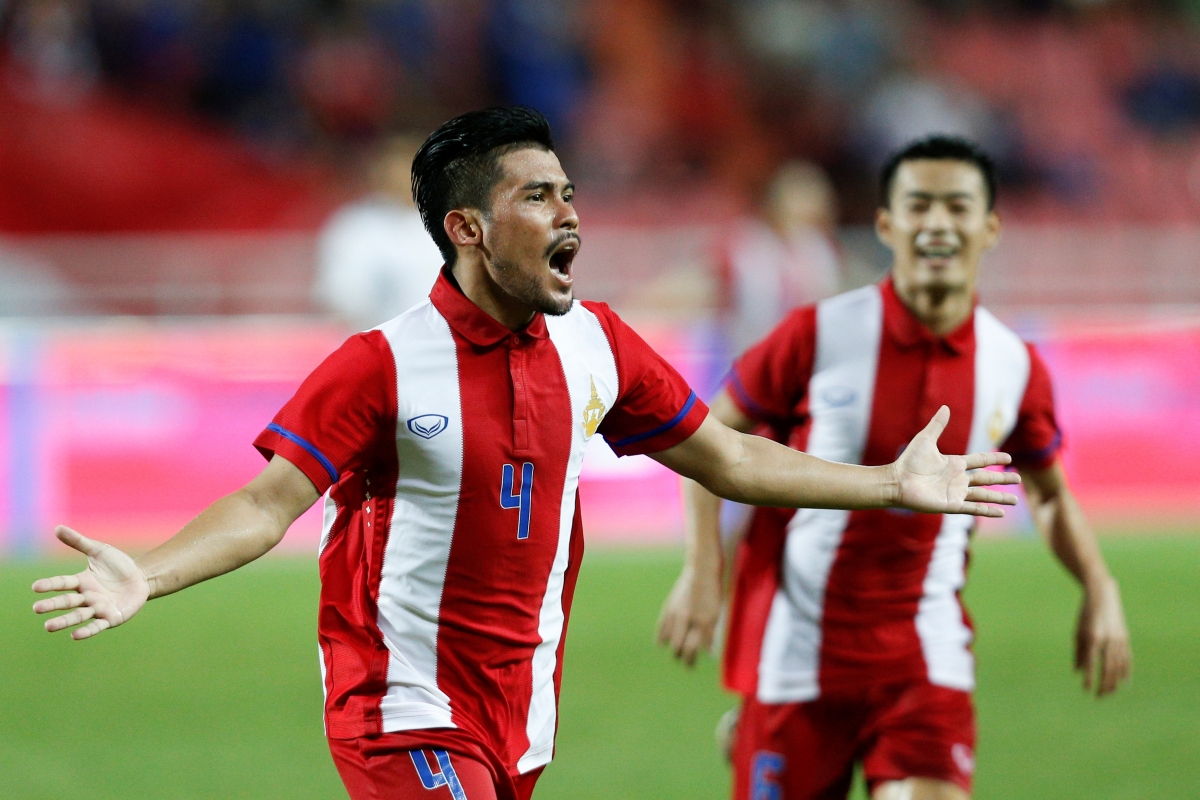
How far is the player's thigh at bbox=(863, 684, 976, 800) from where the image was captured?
405cm

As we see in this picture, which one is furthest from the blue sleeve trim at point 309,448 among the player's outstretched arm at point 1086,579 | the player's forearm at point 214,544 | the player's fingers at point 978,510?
the player's outstretched arm at point 1086,579

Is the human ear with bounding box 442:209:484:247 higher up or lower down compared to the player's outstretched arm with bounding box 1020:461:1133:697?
higher up

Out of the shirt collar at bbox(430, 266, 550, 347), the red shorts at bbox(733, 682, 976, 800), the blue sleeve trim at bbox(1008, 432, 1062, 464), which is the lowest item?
the red shorts at bbox(733, 682, 976, 800)

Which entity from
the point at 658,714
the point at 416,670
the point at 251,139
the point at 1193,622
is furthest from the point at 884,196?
the point at 251,139

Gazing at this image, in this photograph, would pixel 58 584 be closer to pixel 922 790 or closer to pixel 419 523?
pixel 419 523

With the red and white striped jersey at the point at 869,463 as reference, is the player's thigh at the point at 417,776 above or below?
below

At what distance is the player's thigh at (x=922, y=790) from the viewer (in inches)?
158

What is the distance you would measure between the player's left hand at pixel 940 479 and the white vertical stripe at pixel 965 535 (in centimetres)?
98

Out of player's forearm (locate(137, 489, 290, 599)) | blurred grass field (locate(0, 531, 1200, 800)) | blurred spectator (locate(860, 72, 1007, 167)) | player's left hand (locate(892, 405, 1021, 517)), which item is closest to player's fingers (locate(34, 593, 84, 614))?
player's forearm (locate(137, 489, 290, 599))

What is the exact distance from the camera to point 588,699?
6988 mm

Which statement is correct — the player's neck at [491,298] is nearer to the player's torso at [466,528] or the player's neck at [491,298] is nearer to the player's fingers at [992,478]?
the player's torso at [466,528]

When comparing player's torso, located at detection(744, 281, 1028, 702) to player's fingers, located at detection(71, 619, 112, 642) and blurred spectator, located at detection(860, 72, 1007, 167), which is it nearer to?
player's fingers, located at detection(71, 619, 112, 642)

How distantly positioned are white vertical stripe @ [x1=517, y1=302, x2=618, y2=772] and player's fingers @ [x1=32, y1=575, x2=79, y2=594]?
3.35ft

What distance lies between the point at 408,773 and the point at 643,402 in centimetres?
94
